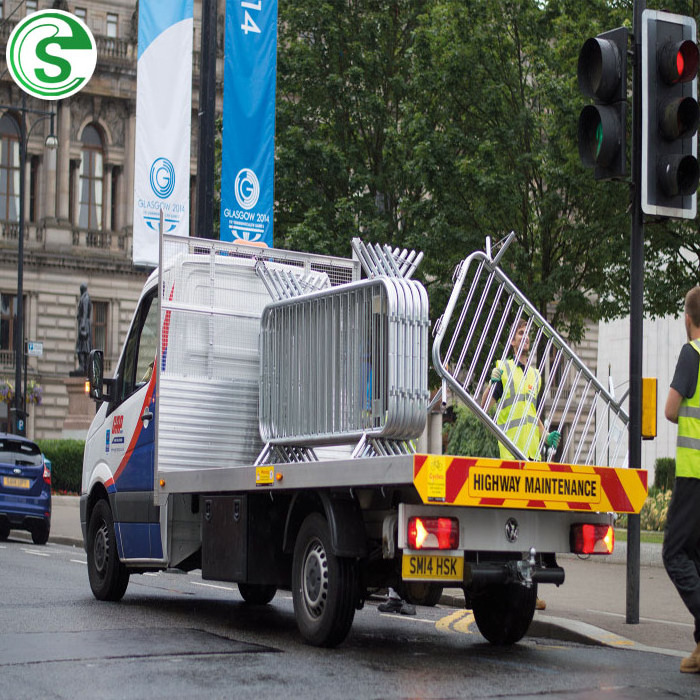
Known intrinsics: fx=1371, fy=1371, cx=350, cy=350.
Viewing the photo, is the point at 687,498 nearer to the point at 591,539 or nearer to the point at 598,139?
the point at 591,539

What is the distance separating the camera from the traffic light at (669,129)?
965 cm

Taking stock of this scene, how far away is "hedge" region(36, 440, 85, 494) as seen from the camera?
40.6 m

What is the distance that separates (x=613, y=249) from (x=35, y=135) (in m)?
44.8

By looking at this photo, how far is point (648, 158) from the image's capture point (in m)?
9.75

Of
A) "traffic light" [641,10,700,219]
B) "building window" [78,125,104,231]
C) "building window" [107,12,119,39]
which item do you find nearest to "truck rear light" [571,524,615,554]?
"traffic light" [641,10,700,219]

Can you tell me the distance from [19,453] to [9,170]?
1588 inches

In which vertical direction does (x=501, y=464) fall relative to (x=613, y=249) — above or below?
below

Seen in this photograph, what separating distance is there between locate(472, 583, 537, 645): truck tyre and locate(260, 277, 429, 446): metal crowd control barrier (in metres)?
1.37

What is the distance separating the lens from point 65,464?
4075cm

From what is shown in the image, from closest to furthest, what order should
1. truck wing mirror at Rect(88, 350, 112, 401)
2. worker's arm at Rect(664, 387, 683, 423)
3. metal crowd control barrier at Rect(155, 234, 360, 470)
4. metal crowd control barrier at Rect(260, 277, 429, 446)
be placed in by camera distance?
worker's arm at Rect(664, 387, 683, 423) → metal crowd control barrier at Rect(260, 277, 429, 446) → metal crowd control barrier at Rect(155, 234, 360, 470) → truck wing mirror at Rect(88, 350, 112, 401)

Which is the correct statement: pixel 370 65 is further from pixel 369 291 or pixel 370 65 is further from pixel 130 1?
pixel 130 1

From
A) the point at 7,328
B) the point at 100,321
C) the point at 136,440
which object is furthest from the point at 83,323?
the point at 136,440

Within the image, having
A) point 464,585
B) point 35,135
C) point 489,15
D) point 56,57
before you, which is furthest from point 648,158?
point 35,135

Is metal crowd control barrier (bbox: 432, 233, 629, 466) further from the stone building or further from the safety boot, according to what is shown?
the stone building
